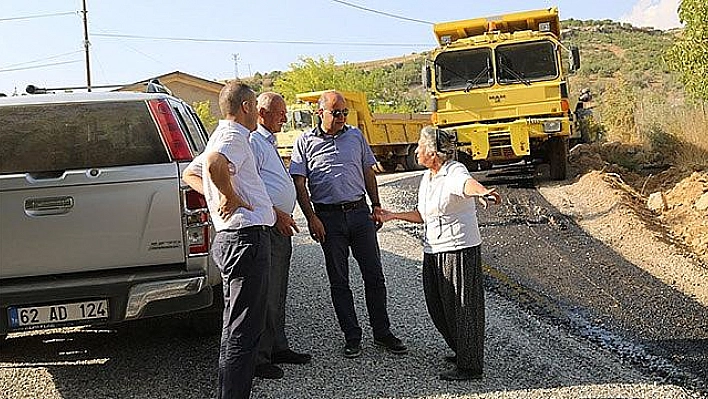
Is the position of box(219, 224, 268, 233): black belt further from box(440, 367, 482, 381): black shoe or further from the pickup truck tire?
the pickup truck tire

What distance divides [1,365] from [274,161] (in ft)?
8.75

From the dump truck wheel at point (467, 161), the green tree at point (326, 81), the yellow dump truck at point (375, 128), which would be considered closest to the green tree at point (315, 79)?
the green tree at point (326, 81)

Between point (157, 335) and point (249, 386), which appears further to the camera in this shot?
point (157, 335)

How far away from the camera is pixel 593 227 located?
10.8 m

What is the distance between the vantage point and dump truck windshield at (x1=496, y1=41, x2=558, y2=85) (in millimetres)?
15055

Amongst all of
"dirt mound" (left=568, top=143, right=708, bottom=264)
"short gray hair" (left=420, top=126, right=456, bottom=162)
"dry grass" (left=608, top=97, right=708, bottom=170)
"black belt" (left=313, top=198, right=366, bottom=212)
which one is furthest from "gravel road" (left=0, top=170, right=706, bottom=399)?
"dry grass" (left=608, top=97, right=708, bottom=170)

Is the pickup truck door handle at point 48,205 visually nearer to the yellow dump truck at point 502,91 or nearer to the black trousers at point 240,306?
the black trousers at point 240,306

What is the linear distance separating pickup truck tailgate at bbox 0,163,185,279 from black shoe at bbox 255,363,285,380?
2.97 ft

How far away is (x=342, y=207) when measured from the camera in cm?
568

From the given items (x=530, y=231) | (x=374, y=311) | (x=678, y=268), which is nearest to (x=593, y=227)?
(x=530, y=231)

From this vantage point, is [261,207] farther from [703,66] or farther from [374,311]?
[703,66]

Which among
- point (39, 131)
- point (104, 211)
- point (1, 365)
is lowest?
point (1, 365)

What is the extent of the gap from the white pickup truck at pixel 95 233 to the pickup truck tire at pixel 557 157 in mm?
11574

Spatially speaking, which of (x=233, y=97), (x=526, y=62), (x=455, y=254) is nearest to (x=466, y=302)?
(x=455, y=254)
